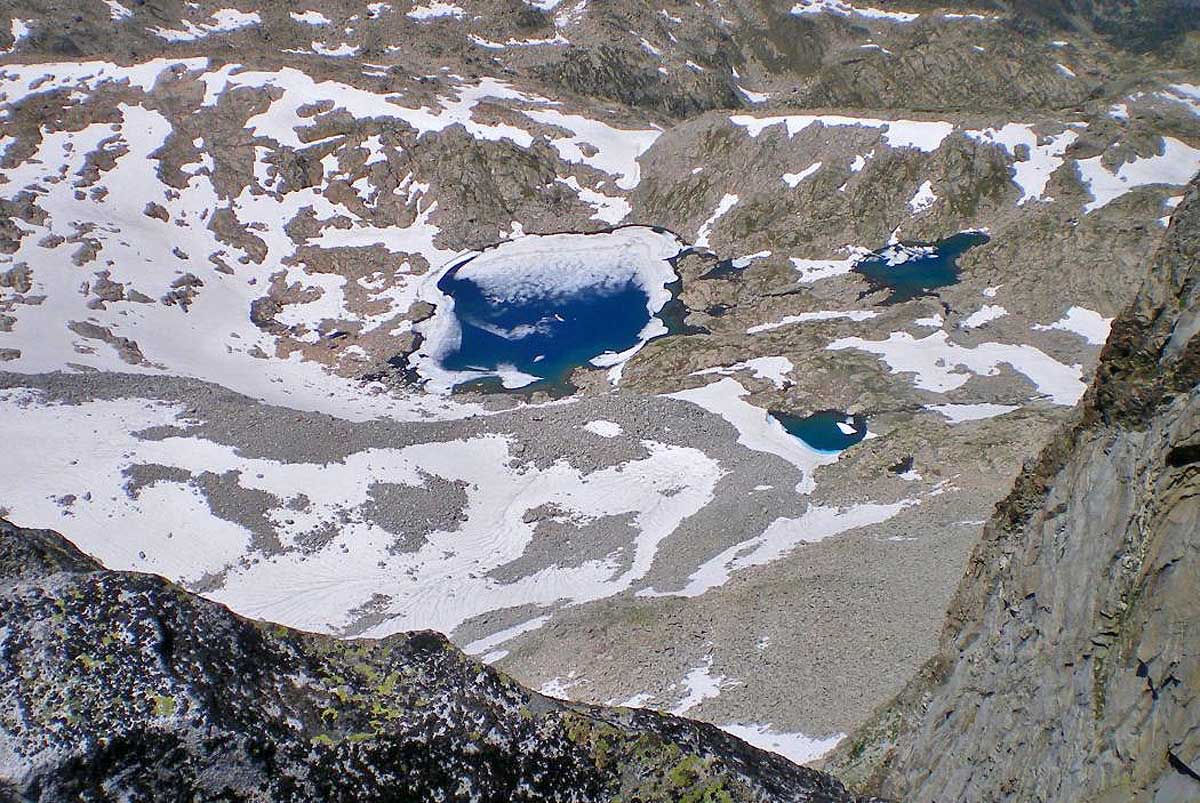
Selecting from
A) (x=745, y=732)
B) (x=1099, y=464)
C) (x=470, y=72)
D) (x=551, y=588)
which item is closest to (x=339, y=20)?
(x=470, y=72)

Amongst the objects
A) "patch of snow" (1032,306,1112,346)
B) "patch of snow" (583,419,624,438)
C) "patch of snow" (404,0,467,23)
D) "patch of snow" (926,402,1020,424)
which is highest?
"patch of snow" (404,0,467,23)

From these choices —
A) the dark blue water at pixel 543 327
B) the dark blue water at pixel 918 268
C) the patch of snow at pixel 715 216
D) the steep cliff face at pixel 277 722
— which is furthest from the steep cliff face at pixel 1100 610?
the patch of snow at pixel 715 216

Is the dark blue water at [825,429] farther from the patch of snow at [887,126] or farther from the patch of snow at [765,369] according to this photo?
the patch of snow at [887,126]

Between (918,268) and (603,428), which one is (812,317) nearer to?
(918,268)

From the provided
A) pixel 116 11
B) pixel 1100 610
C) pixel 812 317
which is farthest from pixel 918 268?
pixel 116 11

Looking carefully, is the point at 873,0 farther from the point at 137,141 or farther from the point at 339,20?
the point at 137,141

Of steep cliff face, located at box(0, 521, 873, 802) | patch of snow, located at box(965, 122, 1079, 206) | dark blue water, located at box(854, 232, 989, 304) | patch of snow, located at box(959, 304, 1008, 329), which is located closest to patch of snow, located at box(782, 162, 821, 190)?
dark blue water, located at box(854, 232, 989, 304)

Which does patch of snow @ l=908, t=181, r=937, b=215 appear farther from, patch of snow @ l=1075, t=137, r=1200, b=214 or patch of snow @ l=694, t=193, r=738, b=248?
patch of snow @ l=694, t=193, r=738, b=248
